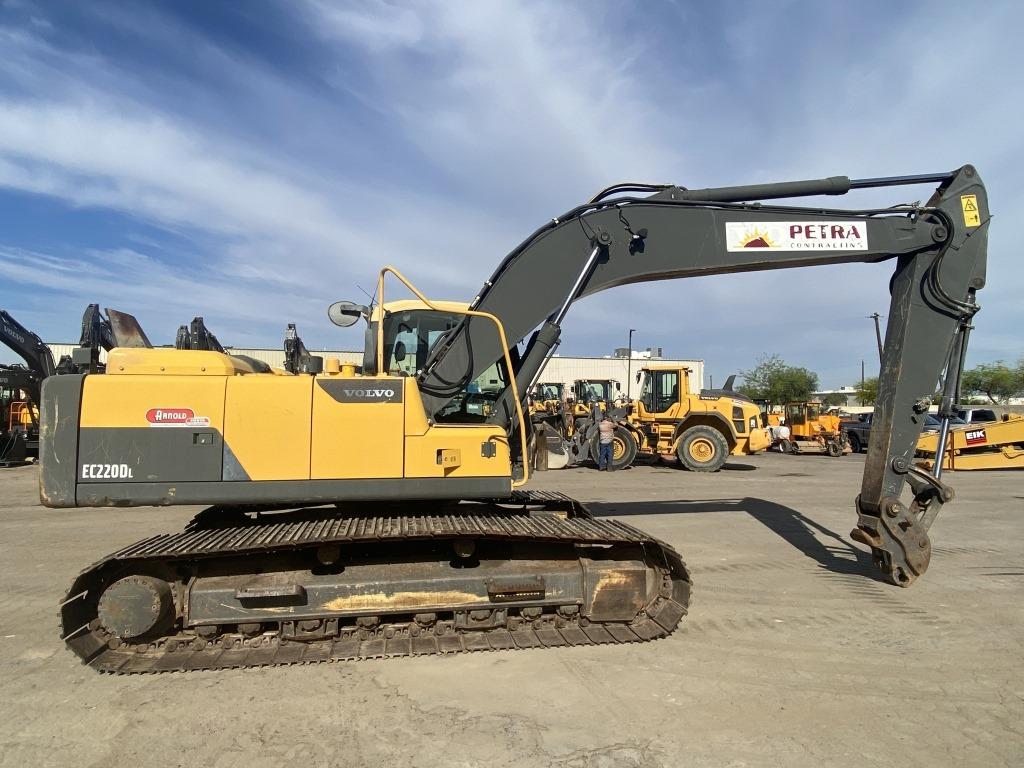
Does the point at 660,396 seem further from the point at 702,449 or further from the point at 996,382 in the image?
the point at 996,382

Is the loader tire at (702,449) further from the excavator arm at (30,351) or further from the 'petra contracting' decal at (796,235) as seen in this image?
the excavator arm at (30,351)

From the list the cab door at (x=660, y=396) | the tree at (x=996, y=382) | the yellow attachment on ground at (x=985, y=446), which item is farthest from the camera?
the tree at (x=996, y=382)

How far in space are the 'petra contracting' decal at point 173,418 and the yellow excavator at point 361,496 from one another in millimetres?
14

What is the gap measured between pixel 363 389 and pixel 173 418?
1.30 m

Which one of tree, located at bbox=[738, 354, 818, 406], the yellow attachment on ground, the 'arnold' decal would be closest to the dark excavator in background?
the 'arnold' decal

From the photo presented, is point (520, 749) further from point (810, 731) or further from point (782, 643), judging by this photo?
point (782, 643)

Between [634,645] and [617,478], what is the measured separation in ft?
35.4

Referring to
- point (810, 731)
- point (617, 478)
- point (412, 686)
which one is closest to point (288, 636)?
point (412, 686)

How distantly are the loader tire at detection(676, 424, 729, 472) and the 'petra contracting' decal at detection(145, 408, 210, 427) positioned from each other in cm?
1469

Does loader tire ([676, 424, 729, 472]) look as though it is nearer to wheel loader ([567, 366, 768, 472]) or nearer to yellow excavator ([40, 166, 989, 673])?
wheel loader ([567, 366, 768, 472])

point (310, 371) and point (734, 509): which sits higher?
point (310, 371)

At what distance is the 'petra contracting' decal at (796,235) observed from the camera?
5.80 metres

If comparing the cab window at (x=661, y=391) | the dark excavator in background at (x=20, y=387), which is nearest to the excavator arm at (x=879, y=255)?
the cab window at (x=661, y=391)

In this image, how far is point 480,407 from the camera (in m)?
5.46
